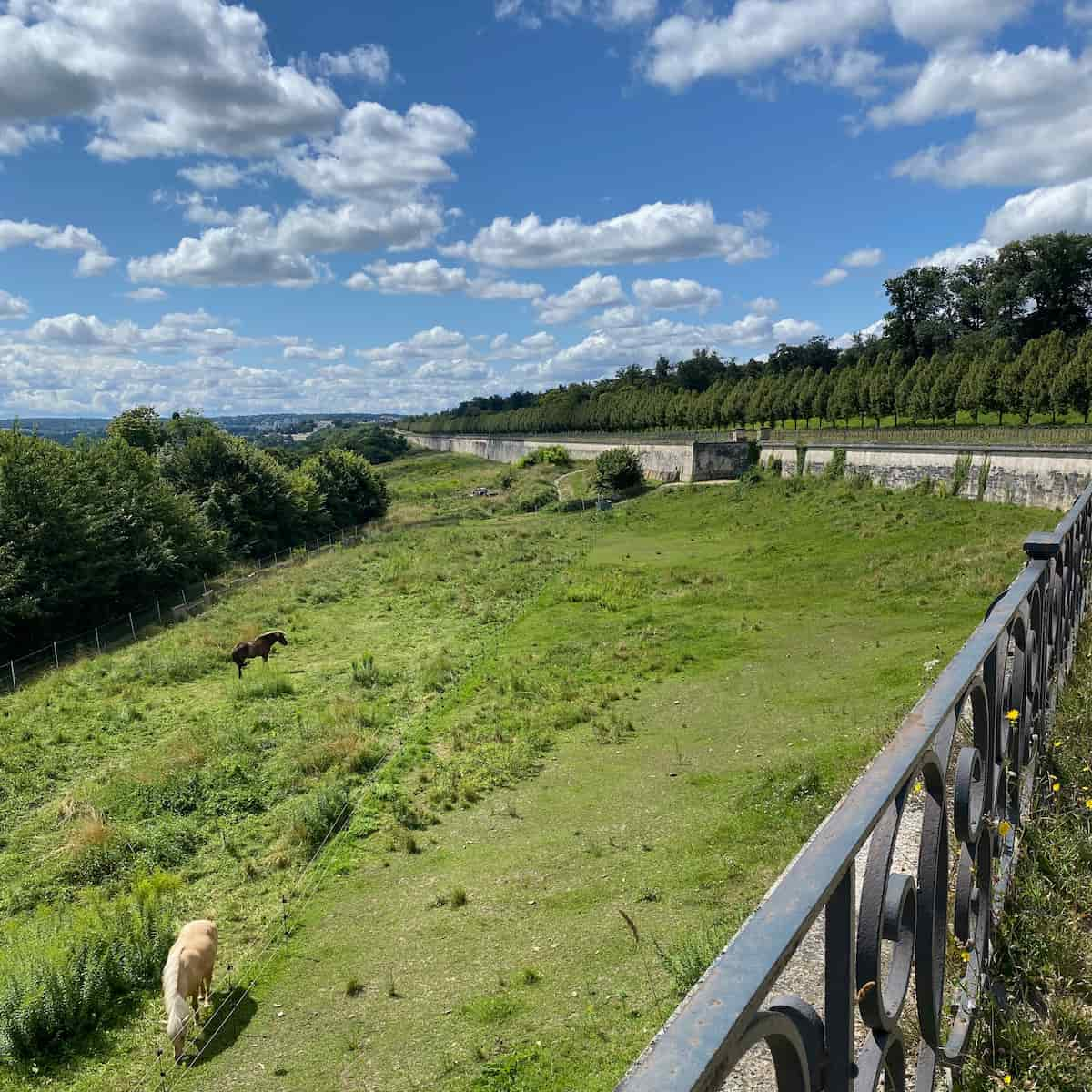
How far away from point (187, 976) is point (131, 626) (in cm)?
2680

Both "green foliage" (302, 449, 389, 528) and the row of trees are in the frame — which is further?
"green foliage" (302, 449, 389, 528)

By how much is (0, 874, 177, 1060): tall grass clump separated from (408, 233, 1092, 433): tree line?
2064 inches

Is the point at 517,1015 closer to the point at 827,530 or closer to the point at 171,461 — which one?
the point at 827,530

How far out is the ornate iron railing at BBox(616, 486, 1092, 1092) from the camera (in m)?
1.14

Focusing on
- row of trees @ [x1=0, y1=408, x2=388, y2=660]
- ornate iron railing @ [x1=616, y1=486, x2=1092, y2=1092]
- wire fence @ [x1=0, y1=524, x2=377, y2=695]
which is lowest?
wire fence @ [x1=0, y1=524, x2=377, y2=695]

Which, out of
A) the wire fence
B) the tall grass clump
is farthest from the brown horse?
the tall grass clump

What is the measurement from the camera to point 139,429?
222 ft

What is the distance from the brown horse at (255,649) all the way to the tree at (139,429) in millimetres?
45213

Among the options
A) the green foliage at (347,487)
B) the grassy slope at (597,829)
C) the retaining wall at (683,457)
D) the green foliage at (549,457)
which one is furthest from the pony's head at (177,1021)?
the green foliage at (549,457)

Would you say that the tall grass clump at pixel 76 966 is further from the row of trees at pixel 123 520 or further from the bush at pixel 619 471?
the bush at pixel 619 471

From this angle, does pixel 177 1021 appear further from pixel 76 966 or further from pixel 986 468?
pixel 986 468

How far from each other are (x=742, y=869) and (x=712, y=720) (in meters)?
6.44

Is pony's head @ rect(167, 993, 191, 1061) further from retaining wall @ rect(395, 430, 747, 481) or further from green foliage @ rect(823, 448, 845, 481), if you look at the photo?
retaining wall @ rect(395, 430, 747, 481)

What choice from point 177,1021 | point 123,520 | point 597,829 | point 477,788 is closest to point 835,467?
point 123,520
